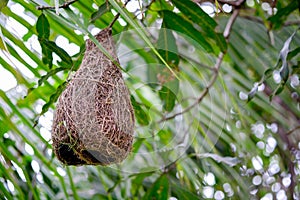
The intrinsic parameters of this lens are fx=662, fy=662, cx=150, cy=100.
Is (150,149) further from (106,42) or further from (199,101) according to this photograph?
(106,42)

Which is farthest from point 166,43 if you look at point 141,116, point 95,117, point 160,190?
point 160,190

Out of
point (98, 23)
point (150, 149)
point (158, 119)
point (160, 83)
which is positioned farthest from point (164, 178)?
point (98, 23)

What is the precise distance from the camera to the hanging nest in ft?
3.23

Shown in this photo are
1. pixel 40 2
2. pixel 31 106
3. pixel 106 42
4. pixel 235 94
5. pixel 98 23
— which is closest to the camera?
pixel 40 2

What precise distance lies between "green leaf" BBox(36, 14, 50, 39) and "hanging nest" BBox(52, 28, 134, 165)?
9cm

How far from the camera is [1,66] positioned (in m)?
1.13

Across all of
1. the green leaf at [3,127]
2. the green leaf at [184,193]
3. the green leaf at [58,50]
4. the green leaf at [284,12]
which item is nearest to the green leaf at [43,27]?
the green leaf at [58,50]

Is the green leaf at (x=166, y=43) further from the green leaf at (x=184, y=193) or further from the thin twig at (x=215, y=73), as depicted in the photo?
the green leaf at (x=184, y=193)

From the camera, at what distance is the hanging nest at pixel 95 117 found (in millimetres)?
984

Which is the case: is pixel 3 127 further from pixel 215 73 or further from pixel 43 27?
pixel 215 73

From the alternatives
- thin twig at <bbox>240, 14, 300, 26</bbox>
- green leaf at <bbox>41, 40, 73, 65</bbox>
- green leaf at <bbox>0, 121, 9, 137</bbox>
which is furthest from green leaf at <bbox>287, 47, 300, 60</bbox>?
green leaf at <bbox>0, 121, 9, 137</bbox>

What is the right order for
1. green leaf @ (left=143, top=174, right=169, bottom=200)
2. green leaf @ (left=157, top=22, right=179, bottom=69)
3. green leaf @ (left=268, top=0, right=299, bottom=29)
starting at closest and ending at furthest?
green leaf @ (left=157, top=22, right=179, bottom=69) < green leaf @ (left=268, top=0, right=299, bottom=29) < green leaf @ (left=143, top=174, right=169, bottom=200)

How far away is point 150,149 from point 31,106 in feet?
0.96

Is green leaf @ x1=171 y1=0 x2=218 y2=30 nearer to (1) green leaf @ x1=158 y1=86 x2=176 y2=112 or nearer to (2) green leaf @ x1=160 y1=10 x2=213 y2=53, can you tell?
(2) green leaf @ x1=160 y1=10 x2=213 y2=53
